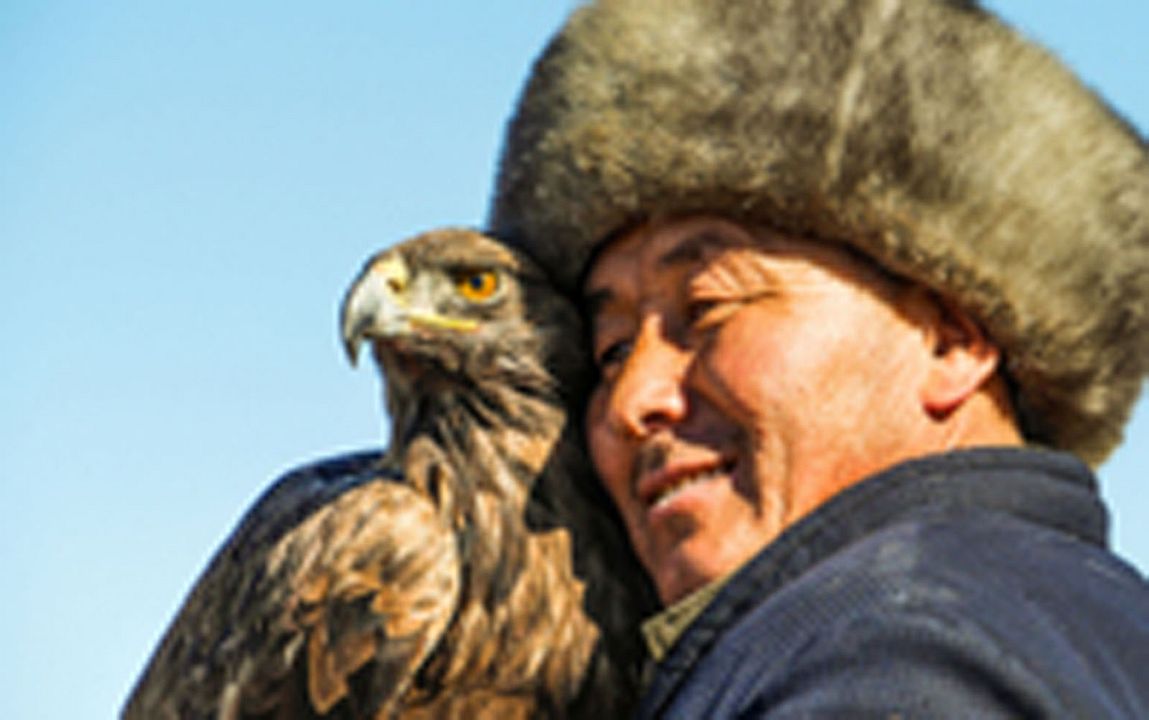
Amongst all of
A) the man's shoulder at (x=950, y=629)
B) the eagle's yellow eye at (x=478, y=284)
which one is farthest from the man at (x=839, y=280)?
the eagle's yellow eye at (x=478, y=284)

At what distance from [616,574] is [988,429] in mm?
1190

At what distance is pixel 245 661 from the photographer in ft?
14.9

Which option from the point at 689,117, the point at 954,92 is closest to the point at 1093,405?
the point at 954,92

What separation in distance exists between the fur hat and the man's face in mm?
112

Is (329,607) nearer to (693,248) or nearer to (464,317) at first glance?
(464,317)

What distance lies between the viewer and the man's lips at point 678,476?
372 centimetres

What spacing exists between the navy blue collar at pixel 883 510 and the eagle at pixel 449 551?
1.03 m

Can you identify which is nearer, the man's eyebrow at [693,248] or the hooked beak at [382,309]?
the man's eyebrow at [693,248]

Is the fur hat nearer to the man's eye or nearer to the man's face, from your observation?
the man's face

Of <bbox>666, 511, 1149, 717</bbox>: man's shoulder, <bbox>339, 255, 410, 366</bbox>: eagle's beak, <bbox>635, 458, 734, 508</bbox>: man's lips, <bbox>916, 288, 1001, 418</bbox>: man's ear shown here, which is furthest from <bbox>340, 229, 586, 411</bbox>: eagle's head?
<bbox>666, 511, 1149, 717</bbox>: man's shoulder

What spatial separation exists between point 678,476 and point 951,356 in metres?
0.70

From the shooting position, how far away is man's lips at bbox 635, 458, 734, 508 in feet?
12.2

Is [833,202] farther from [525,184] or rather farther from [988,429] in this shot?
[525,184]

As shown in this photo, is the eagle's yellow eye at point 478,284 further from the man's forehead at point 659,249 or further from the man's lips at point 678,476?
the man's lips at point 678,476
